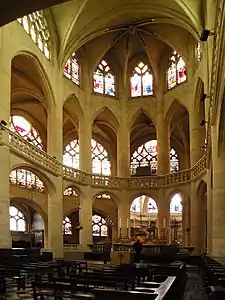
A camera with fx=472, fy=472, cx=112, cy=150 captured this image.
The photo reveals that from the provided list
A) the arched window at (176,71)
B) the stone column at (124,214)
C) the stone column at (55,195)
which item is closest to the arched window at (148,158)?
the stone column at (124,214)

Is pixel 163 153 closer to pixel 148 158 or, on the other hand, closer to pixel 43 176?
pixel 148 158

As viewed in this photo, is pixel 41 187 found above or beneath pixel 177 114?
beneath

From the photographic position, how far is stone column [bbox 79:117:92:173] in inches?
1437

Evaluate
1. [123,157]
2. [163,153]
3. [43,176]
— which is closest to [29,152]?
[43,176]

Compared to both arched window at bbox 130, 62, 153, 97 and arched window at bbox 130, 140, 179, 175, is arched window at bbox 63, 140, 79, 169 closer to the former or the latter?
arched window at bbox 130, 140, 179, 175

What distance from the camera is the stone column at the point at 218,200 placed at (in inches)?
802

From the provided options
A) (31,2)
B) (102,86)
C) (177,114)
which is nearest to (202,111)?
(177,114)

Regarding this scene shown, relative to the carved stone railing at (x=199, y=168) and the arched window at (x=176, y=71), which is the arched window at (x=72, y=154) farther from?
the carved stone railing at (x=199, y=168)

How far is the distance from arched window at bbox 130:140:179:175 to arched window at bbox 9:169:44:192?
10.7 m

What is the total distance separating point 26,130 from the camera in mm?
40500

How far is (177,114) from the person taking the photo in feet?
133

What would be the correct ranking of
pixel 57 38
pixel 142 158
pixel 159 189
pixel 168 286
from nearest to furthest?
pixel 168 286 < pixel 57 38 < pixel 159 189 < pixel 142 158

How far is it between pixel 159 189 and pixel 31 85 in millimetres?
13110

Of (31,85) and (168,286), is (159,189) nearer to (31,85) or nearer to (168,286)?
(31,85)
